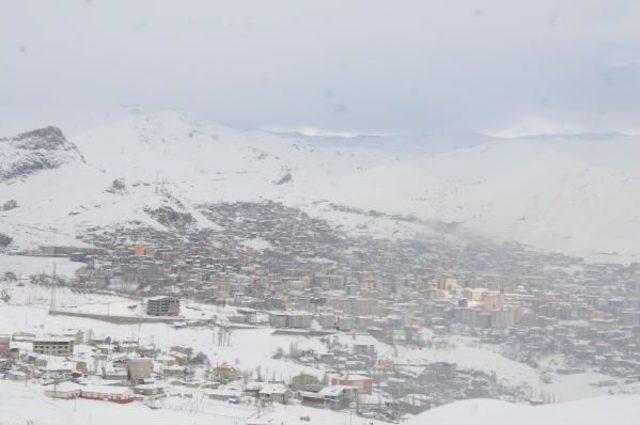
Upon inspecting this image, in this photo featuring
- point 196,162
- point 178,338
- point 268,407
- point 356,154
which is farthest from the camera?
point 356,154

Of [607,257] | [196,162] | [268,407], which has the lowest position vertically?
[268,407]

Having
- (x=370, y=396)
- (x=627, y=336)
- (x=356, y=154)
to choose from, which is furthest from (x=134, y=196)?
(x=356, y=154)

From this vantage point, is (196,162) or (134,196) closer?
(134,196)

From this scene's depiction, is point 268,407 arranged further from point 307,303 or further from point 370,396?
point 307,303

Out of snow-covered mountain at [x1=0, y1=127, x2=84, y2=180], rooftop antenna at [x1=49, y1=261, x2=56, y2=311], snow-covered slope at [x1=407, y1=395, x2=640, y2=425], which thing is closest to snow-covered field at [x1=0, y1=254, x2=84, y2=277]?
rooftop antenna at [x1=49, y1=261, x2=56, y2=311]

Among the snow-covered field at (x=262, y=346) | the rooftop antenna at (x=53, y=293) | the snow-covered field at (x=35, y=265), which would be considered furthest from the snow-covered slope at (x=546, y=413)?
the snow-covered field at (x=35, y=265)

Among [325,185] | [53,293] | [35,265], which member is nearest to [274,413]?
[53,293]

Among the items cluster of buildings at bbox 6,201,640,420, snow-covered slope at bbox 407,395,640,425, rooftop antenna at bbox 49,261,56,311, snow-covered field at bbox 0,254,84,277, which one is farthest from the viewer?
snow-covered field at bbox 0,254,84,277

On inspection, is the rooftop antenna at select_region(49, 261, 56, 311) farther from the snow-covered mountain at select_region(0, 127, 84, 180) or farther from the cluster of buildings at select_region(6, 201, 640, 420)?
the snow-covered mountain at select_region(0, 127, 84, 180)
